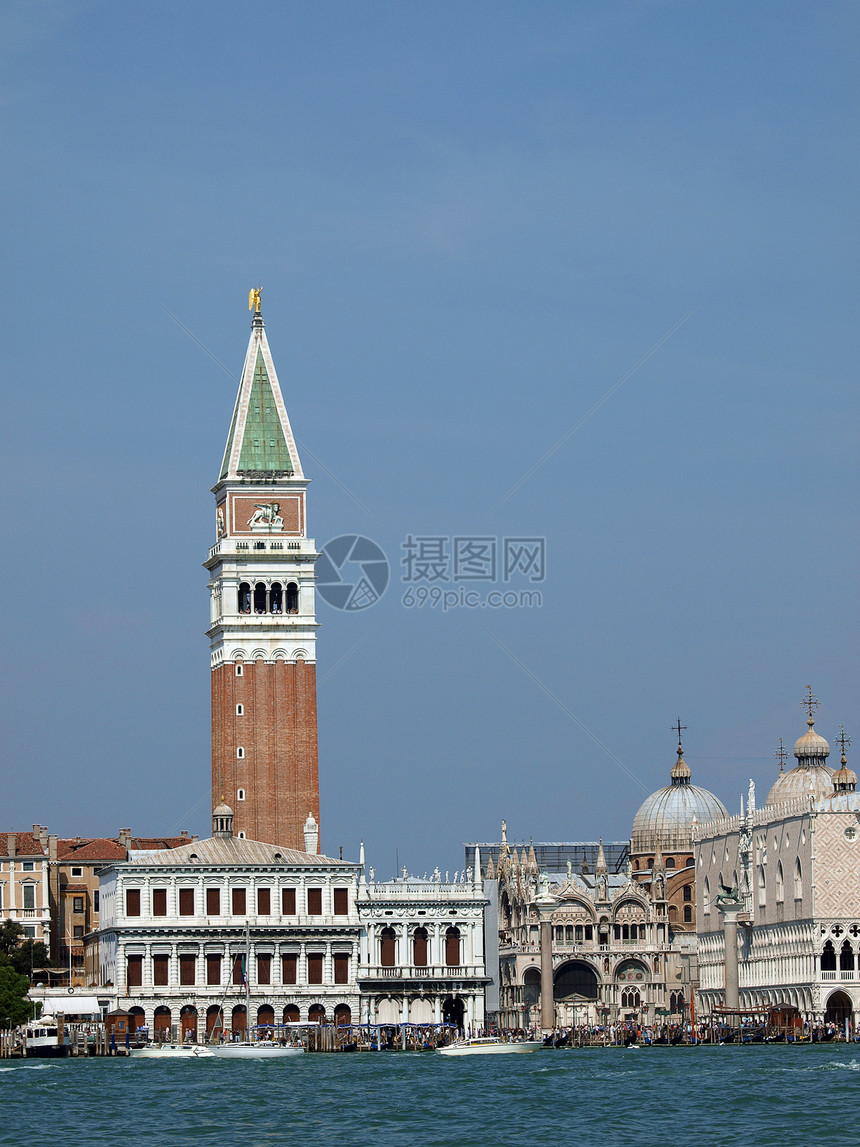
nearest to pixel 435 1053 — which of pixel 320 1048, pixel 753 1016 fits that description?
pixel 320 1048

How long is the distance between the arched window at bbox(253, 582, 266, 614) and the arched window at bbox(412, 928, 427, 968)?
59.7 feet

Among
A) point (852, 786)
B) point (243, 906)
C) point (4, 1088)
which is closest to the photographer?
point (4, 1088)

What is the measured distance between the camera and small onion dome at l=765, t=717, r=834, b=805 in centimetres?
12138

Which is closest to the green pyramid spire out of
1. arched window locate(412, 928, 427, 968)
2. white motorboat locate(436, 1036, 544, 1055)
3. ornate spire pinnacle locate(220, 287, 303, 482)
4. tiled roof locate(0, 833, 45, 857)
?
ornate spire pinnacle locate(220, 287, 303, 482)

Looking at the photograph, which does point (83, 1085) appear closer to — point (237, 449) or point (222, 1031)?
point (222, 1031)

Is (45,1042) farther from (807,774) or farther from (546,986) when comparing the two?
(807,774)

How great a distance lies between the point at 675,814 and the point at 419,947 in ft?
107

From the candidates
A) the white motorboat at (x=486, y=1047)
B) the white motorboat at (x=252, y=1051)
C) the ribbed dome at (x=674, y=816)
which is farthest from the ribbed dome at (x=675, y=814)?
the white motorboat at (x=252, y=1051)

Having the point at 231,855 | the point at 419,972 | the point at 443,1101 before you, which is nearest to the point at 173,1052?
the point at 231,855

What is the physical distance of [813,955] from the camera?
107m

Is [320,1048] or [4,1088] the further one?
[320,1048]

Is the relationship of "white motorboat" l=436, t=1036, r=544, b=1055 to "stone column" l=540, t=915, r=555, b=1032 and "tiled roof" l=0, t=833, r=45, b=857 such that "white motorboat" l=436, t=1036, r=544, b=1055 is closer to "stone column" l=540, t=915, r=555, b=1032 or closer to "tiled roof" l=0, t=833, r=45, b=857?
"stone column" l=540, t=915, r=555, b=1032

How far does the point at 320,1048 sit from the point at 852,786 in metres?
30.9

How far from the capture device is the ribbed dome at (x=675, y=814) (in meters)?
136
